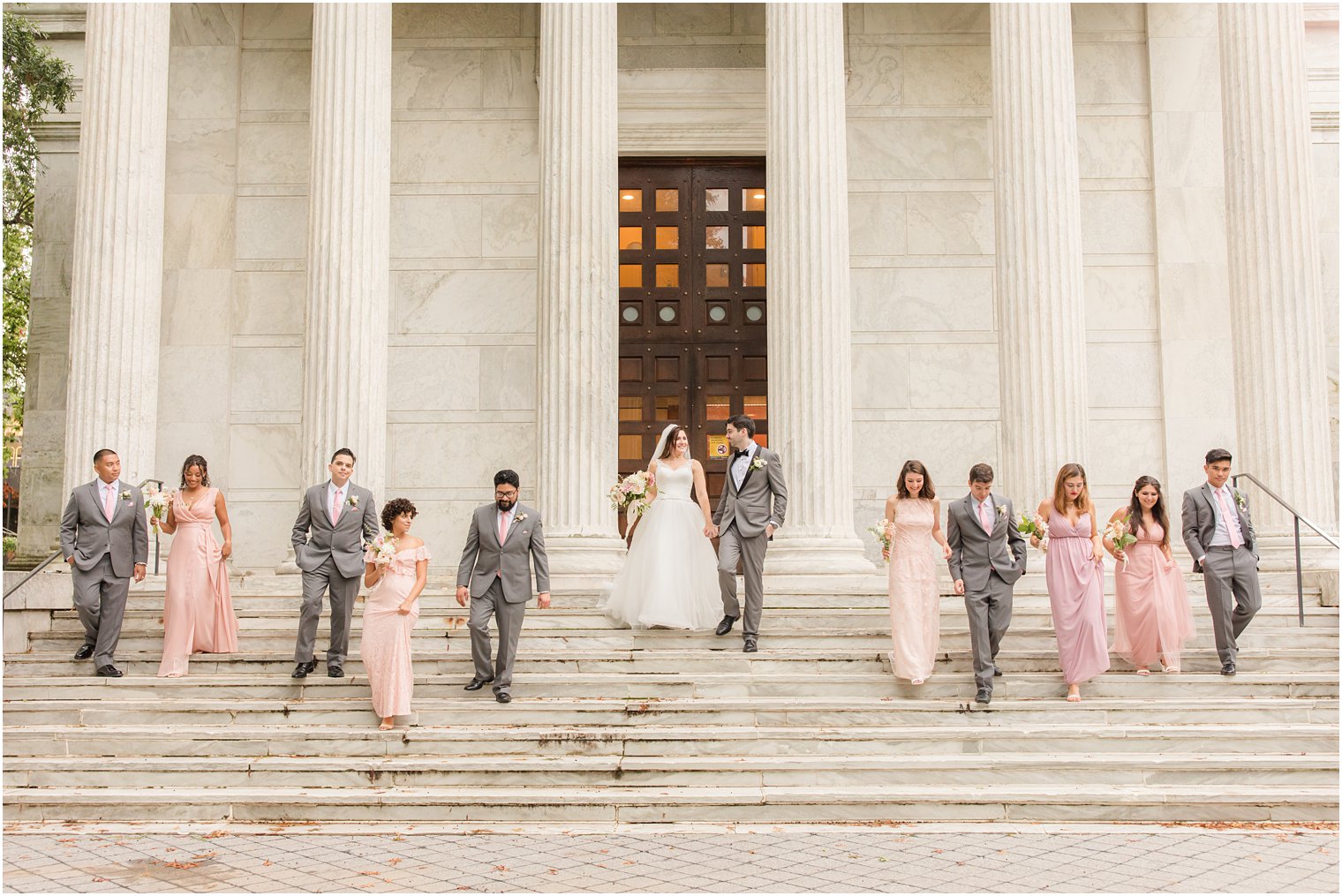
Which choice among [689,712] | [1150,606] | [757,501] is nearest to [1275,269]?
[1150,606]

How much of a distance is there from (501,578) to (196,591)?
11.2 ft

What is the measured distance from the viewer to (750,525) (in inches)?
480

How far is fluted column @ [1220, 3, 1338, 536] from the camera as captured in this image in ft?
50.0

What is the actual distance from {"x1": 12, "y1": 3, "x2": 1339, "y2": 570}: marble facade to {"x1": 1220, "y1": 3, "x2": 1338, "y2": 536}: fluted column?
291cm

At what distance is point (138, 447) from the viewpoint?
1498cm

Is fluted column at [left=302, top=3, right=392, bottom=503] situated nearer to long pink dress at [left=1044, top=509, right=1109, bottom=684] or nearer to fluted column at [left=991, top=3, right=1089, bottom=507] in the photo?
fluted column at [left=991, top=3, right=1089, bottom=507]

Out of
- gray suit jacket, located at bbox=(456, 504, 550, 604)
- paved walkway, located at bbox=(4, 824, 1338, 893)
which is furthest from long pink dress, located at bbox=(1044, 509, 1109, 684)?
gray suit jacket, located at bbox=(456, 504, 550, 604)

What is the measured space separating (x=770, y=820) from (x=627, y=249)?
12.1 m

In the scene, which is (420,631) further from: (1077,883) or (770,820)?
(1077,883)

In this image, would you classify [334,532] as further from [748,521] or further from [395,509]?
[748,521]

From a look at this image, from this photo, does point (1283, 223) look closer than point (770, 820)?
No

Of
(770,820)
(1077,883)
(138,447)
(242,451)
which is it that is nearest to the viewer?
(1077,883)

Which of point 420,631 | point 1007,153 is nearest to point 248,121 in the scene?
point 420,631

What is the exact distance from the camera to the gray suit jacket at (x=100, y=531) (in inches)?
474
